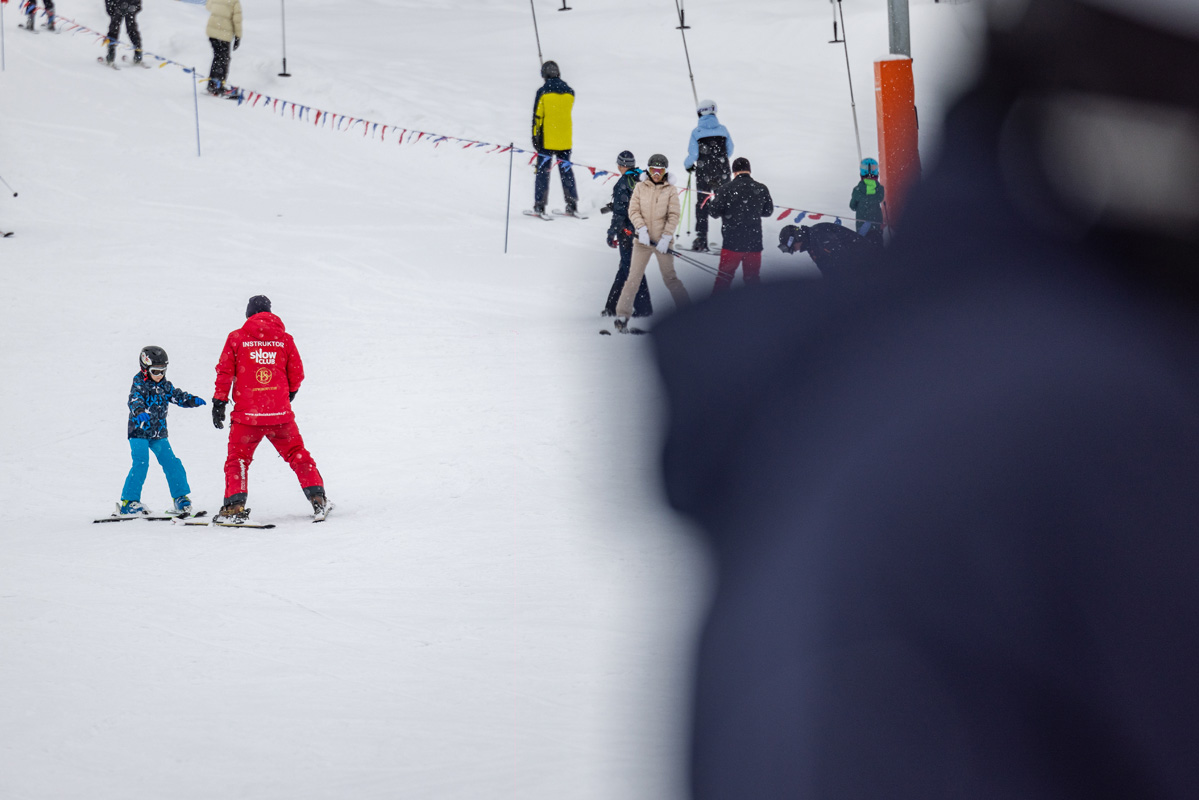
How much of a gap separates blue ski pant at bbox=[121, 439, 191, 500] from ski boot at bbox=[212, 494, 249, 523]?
533 mm

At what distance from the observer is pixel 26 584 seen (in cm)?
576

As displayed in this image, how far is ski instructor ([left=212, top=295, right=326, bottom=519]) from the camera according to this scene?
22.7ft

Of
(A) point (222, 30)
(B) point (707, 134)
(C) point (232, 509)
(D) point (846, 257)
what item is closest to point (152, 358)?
(C) point (232, 509)

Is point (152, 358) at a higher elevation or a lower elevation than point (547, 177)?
lower

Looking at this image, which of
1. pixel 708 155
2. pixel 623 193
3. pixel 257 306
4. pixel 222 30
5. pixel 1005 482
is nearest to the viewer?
pixel 1005 482

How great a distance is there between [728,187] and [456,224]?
5.32 m

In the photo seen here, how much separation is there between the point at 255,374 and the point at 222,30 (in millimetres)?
13095

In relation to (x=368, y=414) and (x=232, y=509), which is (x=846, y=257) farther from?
(x=368, y=414)

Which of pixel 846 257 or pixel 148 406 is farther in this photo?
pixel 148 406

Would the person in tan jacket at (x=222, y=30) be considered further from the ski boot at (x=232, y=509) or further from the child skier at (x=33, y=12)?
the ski boot at (x=232, y=509)

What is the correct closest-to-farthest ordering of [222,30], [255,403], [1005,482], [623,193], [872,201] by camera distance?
[1005,482]
[872,201]
[255,403]
[623,193]
[222,30]

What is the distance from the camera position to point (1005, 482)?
0.63 m

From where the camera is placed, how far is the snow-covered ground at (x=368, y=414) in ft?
11.2

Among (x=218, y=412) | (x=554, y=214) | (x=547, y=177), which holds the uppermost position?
(x=547, y=177)
